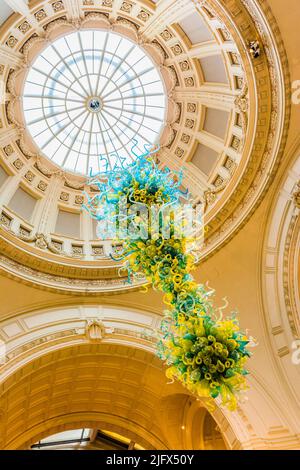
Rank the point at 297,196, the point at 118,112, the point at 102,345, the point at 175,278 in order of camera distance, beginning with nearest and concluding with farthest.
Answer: the point at 175,278 < the point at 297,196 < the point at 102,345 < the point at 118,112

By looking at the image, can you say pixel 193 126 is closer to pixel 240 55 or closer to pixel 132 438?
pixel 240 55

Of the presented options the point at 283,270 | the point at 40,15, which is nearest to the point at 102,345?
the point at 283,270

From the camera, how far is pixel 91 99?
1580 cm

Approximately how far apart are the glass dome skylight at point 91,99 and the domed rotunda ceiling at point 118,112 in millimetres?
40

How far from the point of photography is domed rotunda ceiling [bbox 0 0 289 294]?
1034 cm

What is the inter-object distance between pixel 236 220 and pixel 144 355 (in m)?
4.67

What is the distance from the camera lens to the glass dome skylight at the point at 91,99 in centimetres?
1445

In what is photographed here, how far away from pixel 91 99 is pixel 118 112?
1.19 meters

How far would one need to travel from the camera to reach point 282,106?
943cm

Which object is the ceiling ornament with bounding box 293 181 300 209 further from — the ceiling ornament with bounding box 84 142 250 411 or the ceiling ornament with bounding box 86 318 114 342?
the ceiling ornament with bounding box 86 318 114 342

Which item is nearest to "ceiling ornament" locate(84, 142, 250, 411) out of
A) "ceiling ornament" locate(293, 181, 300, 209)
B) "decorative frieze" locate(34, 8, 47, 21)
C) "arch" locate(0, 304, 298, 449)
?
"arch" locate(0, 304, 298, 449)

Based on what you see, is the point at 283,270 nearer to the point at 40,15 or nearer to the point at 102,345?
the point at 102,345

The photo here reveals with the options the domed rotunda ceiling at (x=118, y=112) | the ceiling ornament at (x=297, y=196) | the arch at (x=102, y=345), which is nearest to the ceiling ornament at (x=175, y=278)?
the arch at (x=102, y=345)
